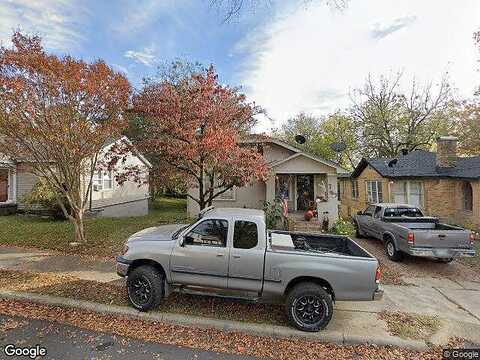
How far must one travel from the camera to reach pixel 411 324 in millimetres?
5391

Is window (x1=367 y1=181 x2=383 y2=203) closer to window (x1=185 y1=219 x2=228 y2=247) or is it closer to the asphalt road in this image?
window (x1=185 y1=219 x2=228 y2=247)

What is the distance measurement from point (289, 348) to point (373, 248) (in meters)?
8.33

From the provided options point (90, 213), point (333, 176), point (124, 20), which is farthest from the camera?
point (90, 213)

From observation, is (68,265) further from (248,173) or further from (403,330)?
(403,330)

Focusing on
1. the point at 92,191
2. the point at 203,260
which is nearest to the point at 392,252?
the point at 203,260

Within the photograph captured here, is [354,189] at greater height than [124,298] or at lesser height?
greater

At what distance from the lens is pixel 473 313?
6.10m

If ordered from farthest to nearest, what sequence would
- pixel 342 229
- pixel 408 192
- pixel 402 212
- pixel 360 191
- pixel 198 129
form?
pixel 360 191 < pixel 408 192 < pixel 342 229 < pixel 402 212 < pixel 198 129

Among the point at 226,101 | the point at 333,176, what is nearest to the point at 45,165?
the point at 226,101

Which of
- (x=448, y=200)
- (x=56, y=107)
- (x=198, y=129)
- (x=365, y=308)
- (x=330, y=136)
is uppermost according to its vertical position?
(x=330, y=136)

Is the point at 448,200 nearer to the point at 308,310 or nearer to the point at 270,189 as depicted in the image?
the point at 270,189

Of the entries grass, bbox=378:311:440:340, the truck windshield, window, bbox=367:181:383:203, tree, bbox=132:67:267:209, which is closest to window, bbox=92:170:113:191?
tree, bbox=132:67:267:209

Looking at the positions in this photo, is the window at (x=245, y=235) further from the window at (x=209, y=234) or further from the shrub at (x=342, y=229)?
the shrub at (x=342, y=229)

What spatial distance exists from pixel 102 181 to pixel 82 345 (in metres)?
15.9
